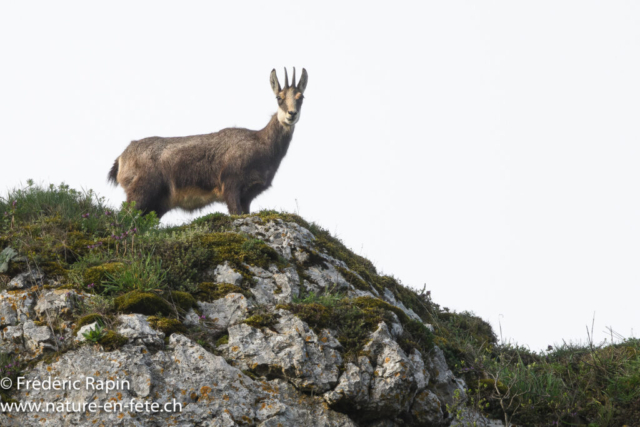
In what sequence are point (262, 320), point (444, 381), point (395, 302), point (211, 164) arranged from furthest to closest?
point (211, 164), point (395, 302), point (444, 381), point (262, 320)

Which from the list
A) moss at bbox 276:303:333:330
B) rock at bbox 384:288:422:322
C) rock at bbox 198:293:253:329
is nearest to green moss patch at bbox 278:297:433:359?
moss at bbox 276:303:333:330

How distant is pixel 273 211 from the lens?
9.01m

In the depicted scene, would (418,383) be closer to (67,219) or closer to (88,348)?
(88,348)

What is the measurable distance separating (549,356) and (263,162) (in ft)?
21.4

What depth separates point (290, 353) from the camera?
5340 millimetres

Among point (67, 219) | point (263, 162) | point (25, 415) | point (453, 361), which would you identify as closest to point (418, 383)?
point (453, 361)

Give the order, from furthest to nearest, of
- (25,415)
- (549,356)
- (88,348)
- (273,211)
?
(273,211) < (549,356) < (88,348) < (25,415)

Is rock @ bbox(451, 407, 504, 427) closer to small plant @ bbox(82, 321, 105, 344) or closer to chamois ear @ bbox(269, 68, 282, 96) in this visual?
small plant @ bbox(82, 321, 105, 344)

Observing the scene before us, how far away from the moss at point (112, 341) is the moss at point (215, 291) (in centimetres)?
127

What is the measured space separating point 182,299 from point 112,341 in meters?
1.10

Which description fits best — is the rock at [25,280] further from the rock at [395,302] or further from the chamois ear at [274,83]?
the chamois ear at [274,83]

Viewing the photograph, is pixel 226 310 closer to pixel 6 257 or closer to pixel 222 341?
pixel 222 341

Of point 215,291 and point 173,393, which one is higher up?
point 215,291

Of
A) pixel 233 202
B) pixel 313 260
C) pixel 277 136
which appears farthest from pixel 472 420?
pixel 277 136
